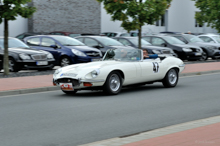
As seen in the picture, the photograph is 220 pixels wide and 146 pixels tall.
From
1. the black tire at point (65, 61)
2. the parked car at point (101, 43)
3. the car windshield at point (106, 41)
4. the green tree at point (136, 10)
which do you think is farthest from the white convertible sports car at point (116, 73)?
the car windshield at point (106, 41)

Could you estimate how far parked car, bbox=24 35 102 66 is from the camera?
19312 millimetres

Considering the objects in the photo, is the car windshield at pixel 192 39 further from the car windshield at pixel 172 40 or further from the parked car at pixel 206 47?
the car windshield at pixel 172 40

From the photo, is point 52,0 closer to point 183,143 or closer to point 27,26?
point 27,26

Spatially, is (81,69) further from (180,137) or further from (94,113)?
(180,137)

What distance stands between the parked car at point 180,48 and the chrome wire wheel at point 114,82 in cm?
1394

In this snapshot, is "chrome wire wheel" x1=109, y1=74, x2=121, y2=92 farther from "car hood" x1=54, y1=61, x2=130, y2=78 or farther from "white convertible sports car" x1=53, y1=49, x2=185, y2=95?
"car hood" x1=54, y1=61, x2=130, y2=78

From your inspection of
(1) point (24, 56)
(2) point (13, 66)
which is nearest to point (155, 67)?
(1) point (24, 56)

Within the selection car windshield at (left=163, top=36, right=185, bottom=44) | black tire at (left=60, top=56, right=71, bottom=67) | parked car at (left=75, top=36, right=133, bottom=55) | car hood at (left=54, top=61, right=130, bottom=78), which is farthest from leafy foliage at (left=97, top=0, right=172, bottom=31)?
car hood at (left=54, top=61, right=130, bottom=78)

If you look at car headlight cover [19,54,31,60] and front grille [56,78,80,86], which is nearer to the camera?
front grille [56,78,80,86]

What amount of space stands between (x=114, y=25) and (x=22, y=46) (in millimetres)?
27197

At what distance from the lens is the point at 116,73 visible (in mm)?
11508

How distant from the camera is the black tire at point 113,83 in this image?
1129 cm

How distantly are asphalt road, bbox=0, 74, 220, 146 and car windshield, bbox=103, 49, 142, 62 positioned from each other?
3.07 ft

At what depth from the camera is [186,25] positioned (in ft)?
181
